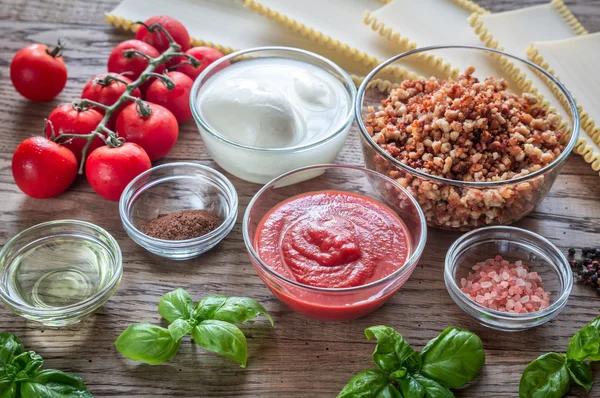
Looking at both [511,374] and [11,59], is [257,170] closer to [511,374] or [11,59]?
[511,374]

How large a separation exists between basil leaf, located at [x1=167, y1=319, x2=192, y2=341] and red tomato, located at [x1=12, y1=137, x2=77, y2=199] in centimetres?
93

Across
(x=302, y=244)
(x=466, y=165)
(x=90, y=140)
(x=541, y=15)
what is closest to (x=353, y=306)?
(x=302, y=244)

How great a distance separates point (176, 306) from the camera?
2.41 meters

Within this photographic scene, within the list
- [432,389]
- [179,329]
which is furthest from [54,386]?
[432,389]

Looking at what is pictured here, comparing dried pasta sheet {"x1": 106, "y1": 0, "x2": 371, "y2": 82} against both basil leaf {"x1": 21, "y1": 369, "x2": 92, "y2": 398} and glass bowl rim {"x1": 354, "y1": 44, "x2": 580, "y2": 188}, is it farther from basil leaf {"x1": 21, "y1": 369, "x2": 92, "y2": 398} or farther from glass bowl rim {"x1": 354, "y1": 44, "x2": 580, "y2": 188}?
basil leaf {"x1": 21, "y1": 369, "x2": 92, "y2": 398}

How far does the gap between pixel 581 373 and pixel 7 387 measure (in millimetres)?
1800

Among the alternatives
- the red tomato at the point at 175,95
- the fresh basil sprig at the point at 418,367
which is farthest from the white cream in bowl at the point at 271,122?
the fresh basil sprig at the point at 418,367

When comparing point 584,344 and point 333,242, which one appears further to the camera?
point 333,242

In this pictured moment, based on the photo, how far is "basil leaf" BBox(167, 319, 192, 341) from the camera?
7.56ft

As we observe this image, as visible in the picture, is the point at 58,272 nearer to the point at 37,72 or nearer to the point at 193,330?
the point at 193,330

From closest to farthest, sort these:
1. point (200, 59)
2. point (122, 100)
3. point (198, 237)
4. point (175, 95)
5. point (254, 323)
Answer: point (254, 323) → point (198, 237) → point (122, 100) → point (175, 95) → point (200, 59)

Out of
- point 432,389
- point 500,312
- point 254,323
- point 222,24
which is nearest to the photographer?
point 432,389

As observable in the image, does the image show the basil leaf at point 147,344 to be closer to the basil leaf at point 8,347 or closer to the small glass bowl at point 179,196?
the basil leaf at point 8,347

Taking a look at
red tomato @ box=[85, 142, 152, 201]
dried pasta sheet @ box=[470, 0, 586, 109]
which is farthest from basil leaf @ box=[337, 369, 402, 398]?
dried pasta sheet @ box=[470, 0, 586, 109]
